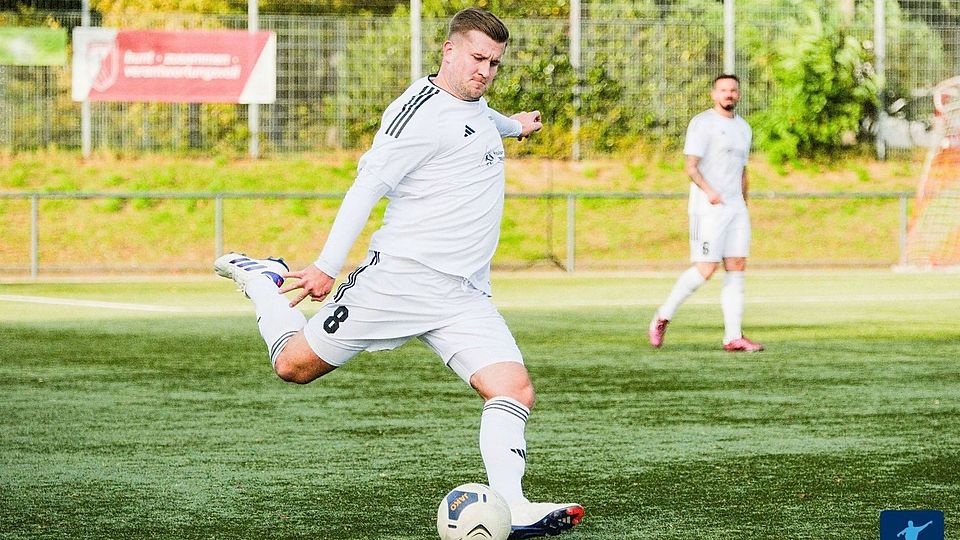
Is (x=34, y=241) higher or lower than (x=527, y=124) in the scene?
lower

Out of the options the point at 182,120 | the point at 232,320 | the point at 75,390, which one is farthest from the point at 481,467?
the point at 182,120

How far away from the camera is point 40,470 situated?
6809mm

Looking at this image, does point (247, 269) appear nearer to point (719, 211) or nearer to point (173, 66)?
point (719, 211)

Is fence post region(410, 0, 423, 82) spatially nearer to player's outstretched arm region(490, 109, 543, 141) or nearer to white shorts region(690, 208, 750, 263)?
white shorts region(690, 208, 750, 263)

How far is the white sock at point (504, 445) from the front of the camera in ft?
17.6

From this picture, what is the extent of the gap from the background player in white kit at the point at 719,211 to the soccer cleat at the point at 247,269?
587 cm

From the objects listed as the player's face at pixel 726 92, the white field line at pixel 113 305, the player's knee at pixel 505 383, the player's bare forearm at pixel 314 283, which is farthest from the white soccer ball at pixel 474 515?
the white field line at pixel 113 305

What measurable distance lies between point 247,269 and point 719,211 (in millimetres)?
6176

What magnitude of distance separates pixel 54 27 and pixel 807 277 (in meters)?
12.7

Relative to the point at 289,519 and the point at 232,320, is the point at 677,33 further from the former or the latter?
the point at 289,519

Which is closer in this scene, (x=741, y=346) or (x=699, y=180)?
(x=741, y=346)

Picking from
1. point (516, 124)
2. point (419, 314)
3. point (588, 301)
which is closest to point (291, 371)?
point (419, 314)

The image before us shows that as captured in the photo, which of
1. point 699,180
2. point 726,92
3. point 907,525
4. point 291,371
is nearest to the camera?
point 907,525

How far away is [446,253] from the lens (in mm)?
5461
